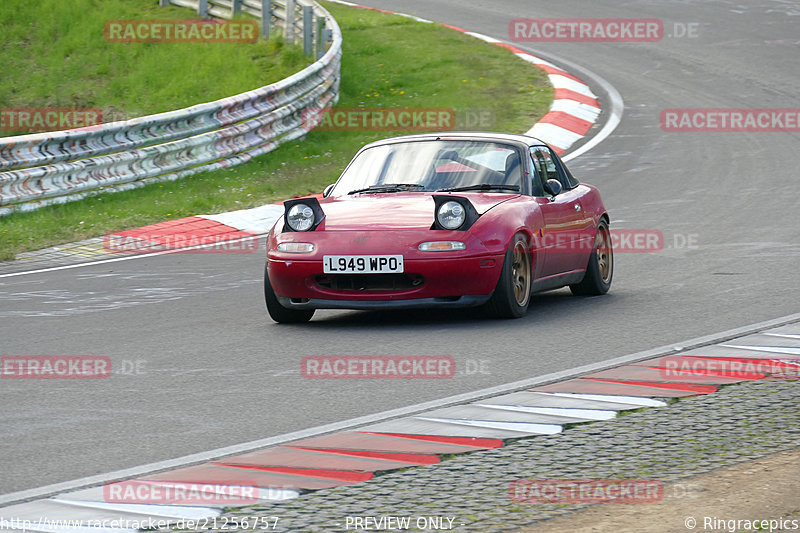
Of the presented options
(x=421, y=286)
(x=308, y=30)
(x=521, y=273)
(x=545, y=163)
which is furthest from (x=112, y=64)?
(x=421, y=286)

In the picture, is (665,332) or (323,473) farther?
(665,332)

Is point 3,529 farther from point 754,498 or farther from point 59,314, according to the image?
point 59,314

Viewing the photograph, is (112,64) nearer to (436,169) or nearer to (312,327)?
(436,169)

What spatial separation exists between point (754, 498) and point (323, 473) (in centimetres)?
153

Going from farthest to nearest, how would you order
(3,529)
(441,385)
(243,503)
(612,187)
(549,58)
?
(549,58), (612,187), (441,385), (243,503), (3,529)

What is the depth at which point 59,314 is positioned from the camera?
9039mm

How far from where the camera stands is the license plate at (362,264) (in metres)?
7.98

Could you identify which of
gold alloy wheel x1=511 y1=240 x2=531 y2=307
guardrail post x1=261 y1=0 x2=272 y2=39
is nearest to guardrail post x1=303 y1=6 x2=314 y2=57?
guardrail post x1=261 y1=0 x2=272 y2=39

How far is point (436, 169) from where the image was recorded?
29.6 ft

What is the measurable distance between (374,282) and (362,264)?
16cm

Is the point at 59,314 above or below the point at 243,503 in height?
below

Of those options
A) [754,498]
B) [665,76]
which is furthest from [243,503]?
[665,76]

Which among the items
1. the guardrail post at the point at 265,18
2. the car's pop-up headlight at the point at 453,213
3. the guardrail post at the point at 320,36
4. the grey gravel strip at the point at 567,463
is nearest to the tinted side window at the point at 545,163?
the car's pop-up headlight at the point at 453,213

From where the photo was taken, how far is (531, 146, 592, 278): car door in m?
8.91
